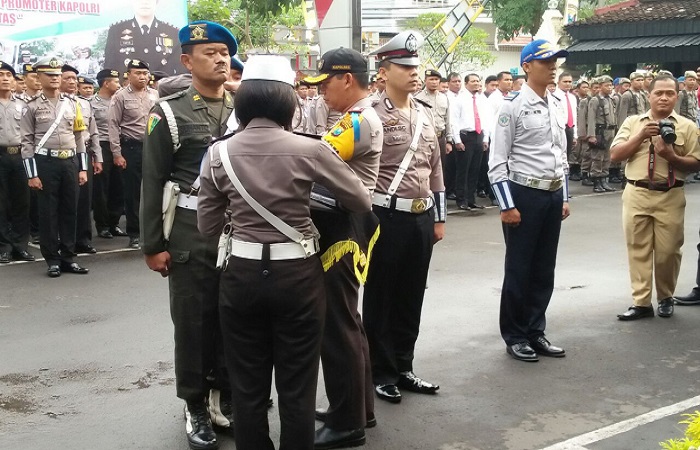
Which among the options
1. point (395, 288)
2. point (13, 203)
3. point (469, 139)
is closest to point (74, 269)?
point (13, 203)

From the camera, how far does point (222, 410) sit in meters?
5.04

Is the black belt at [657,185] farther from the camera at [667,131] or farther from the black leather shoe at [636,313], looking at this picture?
the black leather shoe at [636,313]

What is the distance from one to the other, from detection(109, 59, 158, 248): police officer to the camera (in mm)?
6504

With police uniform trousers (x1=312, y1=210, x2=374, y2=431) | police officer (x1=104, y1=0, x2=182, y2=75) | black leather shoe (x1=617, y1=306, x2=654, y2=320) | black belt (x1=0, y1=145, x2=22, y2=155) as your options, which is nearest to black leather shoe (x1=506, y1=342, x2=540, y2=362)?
black leather shoe (x1=617, y1=306, x2=654, y2=320)

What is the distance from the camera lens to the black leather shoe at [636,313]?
7.37m

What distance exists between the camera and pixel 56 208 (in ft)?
31.3

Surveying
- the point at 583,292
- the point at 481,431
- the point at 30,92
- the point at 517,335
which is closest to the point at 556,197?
the point at 517,335

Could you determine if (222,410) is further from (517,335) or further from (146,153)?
(517,335)

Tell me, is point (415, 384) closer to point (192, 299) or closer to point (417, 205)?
point (417, 205)

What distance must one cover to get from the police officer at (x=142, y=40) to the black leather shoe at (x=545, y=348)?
911 cm

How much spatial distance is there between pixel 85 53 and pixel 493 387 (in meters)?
9.92

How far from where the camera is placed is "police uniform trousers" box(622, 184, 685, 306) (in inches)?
290

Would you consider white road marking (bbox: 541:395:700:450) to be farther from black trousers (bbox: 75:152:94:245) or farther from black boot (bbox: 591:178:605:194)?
black boot (bbox: 591:178:605:194)

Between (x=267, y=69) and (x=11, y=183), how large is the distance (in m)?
7.64
